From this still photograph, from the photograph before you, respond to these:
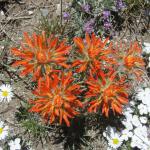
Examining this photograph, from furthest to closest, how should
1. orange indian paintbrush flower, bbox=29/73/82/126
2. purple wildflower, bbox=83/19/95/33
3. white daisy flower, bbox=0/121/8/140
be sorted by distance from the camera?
purple wildflower, bbox=83/19/95/33, white daisy flower, bbox=0/121/8/140, orange indian paintbrush flower, bbox=29/73/82/126

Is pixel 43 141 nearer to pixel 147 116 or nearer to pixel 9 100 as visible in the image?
pixel 9 100

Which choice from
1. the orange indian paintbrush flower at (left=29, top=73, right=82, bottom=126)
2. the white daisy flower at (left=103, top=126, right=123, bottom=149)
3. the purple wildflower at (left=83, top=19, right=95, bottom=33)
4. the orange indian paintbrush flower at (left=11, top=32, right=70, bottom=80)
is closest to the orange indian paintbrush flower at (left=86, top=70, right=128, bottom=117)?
the orange indian paintbrush flower at (left=29, top=73, right=82, bottom=126)

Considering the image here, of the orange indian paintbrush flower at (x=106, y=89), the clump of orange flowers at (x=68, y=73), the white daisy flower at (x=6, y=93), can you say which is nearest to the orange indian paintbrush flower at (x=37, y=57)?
the clump of orange flowers at (x=68, y=73)

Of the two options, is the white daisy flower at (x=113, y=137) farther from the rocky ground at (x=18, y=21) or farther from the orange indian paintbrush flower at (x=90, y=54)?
the orange indian paintbrush flower at (x=90, y=54)

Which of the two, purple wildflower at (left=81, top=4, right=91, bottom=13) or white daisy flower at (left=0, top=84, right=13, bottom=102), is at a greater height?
purple wildflower at (left=81, top=4, right=91, bottom=13)

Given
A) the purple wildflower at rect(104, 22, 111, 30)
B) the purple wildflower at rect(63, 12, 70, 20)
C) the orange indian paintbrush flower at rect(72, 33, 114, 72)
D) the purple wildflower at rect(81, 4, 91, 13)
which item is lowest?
the orange indian paintbrush flower at rect(72, 33, 114, 72)

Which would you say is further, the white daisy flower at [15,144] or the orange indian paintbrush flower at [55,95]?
the white daisy flower at [15,144]

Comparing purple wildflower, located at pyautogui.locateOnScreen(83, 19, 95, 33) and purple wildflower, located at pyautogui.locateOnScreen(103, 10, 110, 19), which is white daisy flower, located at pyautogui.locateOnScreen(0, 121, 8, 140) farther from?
purple wildflower, located at pyautogui.locateOnScreen(103, 10, 110, 19)

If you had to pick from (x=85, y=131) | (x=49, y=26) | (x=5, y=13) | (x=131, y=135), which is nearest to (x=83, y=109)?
(x=85, y=131)
